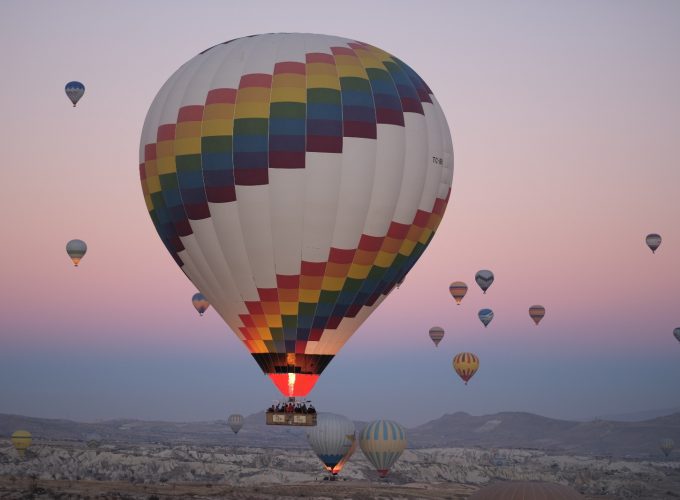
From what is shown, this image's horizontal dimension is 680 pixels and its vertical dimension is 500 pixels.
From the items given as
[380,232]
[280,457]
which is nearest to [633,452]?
[280,457]

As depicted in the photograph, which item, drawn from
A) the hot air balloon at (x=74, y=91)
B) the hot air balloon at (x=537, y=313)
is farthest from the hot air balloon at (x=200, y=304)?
the hot air balloon at (x=537, y=313)

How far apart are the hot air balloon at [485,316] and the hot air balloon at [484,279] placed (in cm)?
969

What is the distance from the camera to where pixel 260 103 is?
38000 mm

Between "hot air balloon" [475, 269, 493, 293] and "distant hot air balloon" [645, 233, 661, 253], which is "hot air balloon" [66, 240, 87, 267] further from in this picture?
"distant hot air balloon" [645, 233, 661, 253]

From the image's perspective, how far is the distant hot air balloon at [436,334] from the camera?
303 ft

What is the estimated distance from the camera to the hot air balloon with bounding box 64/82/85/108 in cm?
6175

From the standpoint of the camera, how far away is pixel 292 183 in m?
37.6

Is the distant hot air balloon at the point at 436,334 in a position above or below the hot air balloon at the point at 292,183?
above

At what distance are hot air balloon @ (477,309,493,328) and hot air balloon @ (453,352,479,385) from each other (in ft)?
10.7

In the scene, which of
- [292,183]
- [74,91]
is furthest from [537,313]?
[292,183]

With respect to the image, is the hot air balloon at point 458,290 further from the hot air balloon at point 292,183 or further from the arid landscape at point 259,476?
the hot air balloon at point 292,183

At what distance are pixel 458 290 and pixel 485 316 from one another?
10.6 m

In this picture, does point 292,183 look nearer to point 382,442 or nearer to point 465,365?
point 382,442

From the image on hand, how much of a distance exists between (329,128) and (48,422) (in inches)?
6773
